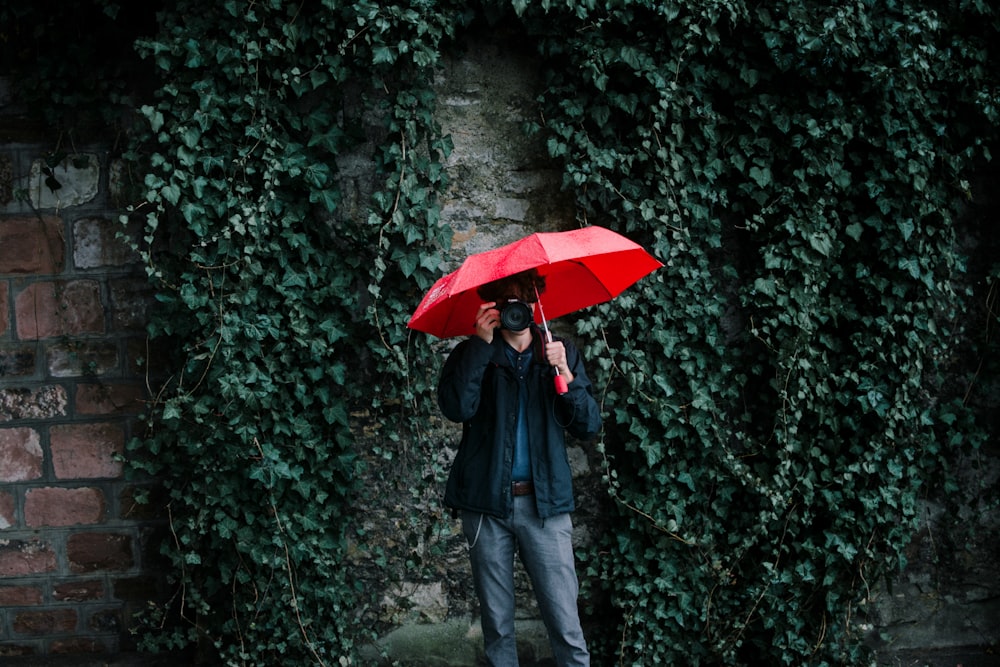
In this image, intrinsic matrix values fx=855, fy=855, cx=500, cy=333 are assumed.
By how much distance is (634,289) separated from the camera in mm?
3896

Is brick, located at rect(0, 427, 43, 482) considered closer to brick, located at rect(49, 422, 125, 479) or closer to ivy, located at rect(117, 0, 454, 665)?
brick, located at rect(49, 422, 125, 479)

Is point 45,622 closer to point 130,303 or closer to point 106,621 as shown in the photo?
point 106,621

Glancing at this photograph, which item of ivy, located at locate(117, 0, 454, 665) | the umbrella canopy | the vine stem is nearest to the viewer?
the umbrella canopy

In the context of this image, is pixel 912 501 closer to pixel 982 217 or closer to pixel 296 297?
pixel 982 217

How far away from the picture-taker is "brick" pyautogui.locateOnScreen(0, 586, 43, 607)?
4.20 m

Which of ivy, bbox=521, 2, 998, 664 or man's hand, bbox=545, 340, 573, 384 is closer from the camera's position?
man's hand, bbox=545, 340, 573, 384

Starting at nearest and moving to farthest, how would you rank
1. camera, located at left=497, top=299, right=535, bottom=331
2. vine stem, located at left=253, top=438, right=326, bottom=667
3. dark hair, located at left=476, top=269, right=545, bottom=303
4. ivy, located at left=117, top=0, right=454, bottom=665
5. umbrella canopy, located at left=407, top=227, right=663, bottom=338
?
umbrella canopy, located at left=407, top=227, right=663, bottom=338
camera, located at left=497, top=299, right=535, bottom=331
dark hair, located at left=476, top=269, right=545, bottom=303
ivy, located at left=117, top=0, right=454, bottom=665
vine stem, located at left=253, top=438, right=326, bottom=667

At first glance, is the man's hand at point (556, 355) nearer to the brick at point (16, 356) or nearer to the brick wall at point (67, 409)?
the brick wall at point (67, 409)

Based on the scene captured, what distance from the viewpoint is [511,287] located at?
300 centimetres

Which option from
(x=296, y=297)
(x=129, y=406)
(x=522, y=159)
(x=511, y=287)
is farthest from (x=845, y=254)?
(x=129, y=406)

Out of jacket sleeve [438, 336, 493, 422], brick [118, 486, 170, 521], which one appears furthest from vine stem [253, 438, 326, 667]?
jacket sleeve [438, 336, 493, 422]

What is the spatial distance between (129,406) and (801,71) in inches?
139

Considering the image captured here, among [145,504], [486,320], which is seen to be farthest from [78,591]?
[486,320]

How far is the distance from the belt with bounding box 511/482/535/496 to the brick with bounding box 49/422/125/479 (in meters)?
2.20
